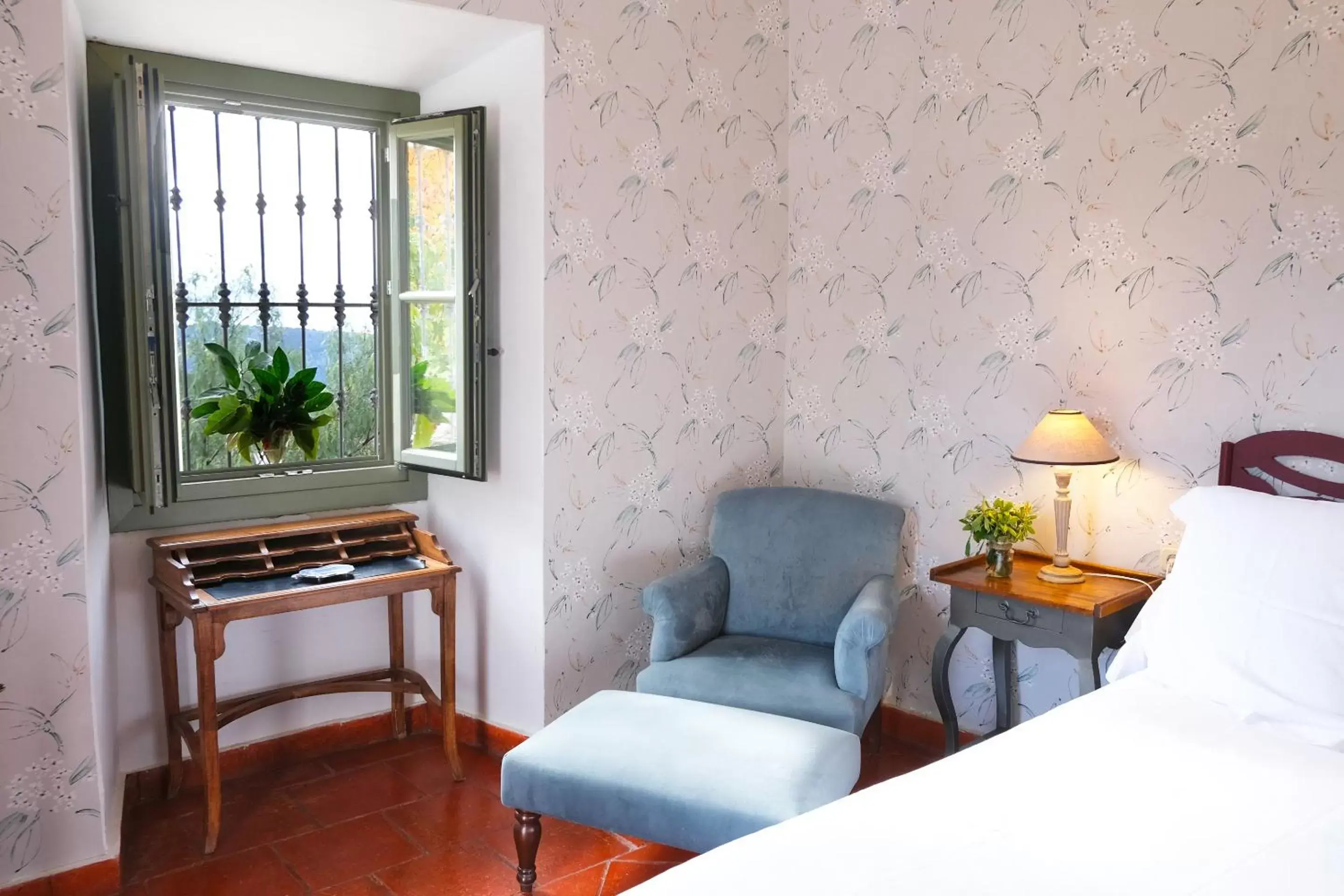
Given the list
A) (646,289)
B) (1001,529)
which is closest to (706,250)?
(646,289)

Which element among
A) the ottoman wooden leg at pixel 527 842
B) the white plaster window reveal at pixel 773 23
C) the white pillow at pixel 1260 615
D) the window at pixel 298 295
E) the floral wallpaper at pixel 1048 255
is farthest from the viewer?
the white plaster window reveal at pixel 773 23

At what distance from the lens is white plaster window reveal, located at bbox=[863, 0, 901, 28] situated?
11.3 feet

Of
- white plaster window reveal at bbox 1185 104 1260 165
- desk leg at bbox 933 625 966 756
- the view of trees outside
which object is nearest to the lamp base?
desk leg at bbox 933 625 966 756

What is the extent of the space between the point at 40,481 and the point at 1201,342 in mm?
2937

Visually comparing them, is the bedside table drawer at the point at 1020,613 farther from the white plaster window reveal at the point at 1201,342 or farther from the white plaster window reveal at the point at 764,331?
the white plaster window reveal at the point at 764,331

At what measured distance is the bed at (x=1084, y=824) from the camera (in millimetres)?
1502

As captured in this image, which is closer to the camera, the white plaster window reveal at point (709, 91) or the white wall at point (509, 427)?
the white wall at point (509, 427)

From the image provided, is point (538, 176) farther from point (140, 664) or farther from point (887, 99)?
point (140, 664)

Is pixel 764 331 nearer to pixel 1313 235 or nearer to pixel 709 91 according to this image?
pixel 709 91

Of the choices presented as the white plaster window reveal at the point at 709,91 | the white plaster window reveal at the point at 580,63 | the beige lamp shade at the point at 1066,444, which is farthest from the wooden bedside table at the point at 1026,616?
the white plaster window reveal at the point at 580,63

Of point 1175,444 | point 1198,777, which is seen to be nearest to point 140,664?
point 1198,777

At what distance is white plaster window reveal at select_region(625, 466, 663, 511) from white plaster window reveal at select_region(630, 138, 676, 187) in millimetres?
940

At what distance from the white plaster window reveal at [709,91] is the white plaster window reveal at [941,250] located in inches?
31.7

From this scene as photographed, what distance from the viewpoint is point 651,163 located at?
339cm
